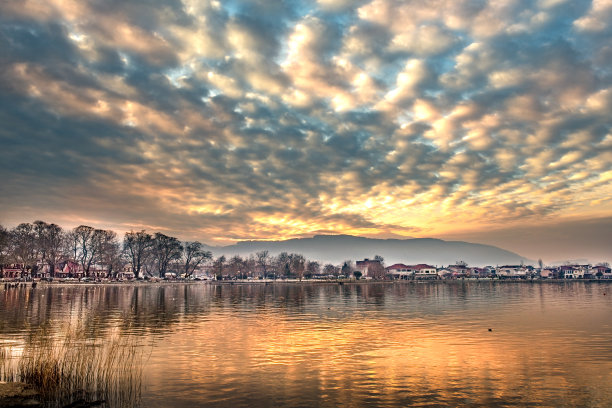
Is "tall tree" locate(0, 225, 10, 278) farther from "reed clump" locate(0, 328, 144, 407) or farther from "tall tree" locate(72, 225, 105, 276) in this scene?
"reed clump" locate(0, 328, 144, 407)

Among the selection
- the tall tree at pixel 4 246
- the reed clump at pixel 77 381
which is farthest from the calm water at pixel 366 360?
the tall tree at pixel 4 246

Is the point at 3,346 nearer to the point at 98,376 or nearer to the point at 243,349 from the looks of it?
the point at 98,376

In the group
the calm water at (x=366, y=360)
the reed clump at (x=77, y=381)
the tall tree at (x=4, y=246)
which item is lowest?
the calm water at (x=366, y=360)

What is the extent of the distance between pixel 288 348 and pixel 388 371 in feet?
35.9

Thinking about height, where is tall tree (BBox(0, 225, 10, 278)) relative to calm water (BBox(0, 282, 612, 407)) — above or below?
above

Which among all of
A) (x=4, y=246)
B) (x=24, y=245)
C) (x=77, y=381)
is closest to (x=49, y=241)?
(x=24, y=245)

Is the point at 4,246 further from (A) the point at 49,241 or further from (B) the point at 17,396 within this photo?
(B) the point at 17,396

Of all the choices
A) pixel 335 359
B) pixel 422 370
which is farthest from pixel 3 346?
pixel 422 370

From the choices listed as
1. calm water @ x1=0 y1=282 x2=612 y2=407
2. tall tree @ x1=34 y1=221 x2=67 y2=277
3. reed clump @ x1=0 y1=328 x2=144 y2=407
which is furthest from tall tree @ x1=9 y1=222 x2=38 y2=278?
reed clump @ x1=0 y1=328 x2=144 y2=407

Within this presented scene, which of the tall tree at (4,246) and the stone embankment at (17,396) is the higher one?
the tall tree at (4,246)

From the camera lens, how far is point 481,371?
27.6m

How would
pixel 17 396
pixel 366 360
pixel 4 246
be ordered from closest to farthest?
pixel 17 396 → pixel 366 360 → pixel 4 246

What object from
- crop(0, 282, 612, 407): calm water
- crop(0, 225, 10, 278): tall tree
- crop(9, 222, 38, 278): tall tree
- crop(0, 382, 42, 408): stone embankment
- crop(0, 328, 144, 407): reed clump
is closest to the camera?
crop(0, 382, 42, 408): stone embankment

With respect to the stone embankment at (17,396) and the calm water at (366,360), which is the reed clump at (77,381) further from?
the calm water at (366,360)
